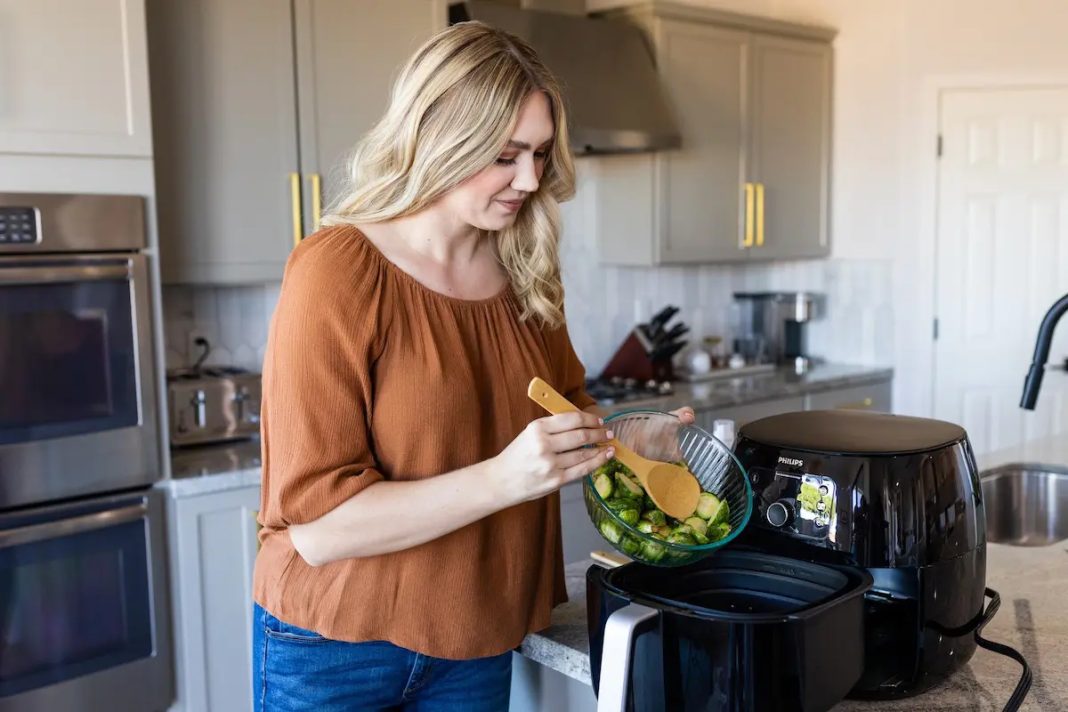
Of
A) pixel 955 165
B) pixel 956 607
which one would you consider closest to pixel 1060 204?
pixel 955 165

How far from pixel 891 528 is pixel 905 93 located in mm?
3588

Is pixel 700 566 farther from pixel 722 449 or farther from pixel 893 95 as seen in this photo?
pixel 893 95

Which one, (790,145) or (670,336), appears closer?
(670,336)

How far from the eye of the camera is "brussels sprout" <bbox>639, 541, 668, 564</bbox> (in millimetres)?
1148

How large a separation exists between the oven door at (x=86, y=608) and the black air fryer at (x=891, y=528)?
1.78m

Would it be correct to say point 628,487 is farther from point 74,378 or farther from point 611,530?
point 74,378

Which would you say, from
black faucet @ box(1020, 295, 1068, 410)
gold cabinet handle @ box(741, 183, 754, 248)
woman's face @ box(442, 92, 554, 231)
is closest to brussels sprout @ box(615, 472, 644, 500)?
woman's face @ box(442, 92, 554, 231)

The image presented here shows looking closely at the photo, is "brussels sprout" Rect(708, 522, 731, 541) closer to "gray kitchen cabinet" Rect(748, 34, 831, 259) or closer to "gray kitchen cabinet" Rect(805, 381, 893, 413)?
"gray kitchen cabinet" Rect(805, 381, 893, 413)

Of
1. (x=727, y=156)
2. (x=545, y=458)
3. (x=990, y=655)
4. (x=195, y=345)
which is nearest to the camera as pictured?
(x=545, y=458)

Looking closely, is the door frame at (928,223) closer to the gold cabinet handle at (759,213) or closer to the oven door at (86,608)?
the gold cabinet handle at (759,213)

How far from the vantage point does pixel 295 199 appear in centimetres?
301

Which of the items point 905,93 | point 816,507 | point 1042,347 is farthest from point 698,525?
point 905,93

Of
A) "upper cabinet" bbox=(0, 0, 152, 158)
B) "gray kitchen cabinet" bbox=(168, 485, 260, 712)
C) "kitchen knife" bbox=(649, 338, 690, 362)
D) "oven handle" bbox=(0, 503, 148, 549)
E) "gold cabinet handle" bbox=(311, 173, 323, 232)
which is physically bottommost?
"gray kitchen cabinet" bbox=(168, 485, 260, 712)

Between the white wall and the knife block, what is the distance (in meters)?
1.13
